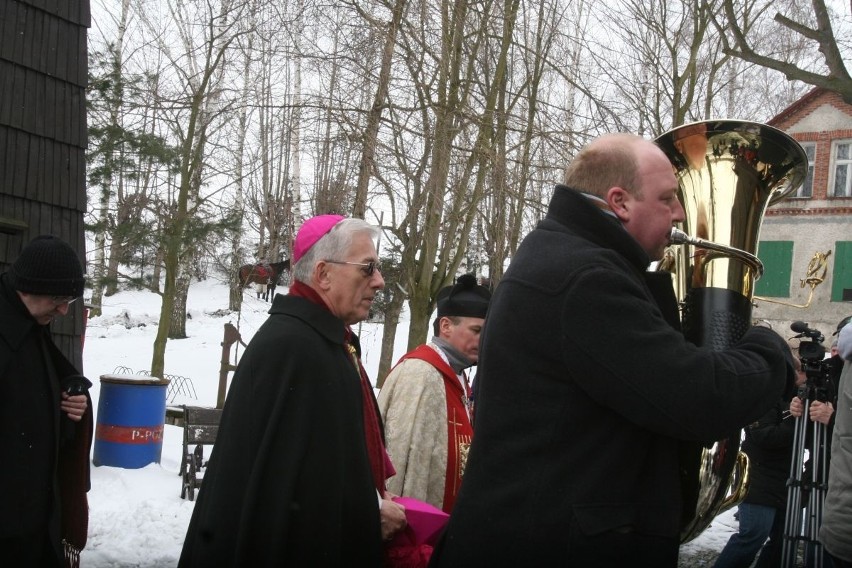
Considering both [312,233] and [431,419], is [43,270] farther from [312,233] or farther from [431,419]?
[431,419]

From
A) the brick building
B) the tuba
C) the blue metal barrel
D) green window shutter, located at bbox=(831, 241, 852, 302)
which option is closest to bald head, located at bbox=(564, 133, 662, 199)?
the tuba

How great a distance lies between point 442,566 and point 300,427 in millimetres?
597

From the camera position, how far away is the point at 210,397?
16.3m

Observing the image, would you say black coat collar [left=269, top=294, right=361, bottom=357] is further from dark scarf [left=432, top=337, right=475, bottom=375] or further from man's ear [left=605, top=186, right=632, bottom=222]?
dark scarf [left=432, top=337, right=475, bottom=375]

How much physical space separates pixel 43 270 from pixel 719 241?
244cm

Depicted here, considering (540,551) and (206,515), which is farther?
(206,515)

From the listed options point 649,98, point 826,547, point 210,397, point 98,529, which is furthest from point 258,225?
point 826,547

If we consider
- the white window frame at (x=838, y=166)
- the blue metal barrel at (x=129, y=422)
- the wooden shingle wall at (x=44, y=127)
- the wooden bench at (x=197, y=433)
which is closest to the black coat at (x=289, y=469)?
the wooden shingle wall at (x=44, y=127)

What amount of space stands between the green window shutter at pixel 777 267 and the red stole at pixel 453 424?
82.0 ft

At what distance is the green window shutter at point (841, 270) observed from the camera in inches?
1023

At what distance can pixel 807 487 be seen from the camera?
5.29m

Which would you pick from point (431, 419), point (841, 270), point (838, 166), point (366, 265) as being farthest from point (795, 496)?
point (838, 166)

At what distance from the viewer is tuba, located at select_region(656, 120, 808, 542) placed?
2.30 metres

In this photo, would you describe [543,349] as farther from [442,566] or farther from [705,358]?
[442,566]
